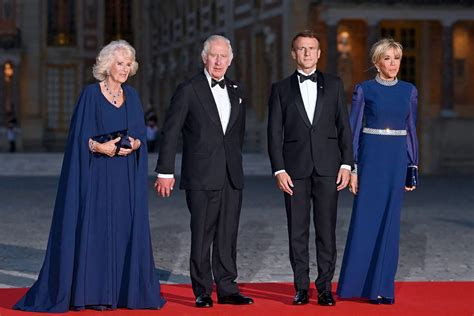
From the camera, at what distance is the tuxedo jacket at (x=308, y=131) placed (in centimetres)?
928

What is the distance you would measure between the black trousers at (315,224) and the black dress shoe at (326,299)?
3cm

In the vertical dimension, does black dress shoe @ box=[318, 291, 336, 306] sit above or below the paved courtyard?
above

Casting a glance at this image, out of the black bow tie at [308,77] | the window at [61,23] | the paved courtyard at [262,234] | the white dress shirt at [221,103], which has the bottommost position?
the paved courtyard at [262,234]

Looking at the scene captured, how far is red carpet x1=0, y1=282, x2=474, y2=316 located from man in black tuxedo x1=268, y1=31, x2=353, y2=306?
0.85ft

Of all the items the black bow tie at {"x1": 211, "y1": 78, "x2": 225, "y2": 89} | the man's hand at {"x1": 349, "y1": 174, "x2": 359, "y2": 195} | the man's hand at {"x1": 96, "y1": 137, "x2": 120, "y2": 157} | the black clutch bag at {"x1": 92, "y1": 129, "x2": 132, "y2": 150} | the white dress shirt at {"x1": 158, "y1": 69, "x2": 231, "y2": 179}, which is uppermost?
the black bow tie at {"x1": 211, "y1": 78, "x2": 225, "y2": 89}

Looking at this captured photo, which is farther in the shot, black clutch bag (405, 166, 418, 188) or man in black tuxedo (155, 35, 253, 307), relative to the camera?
black clutch bag (405, 166, 418, 188)

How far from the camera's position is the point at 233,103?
9.41 meters

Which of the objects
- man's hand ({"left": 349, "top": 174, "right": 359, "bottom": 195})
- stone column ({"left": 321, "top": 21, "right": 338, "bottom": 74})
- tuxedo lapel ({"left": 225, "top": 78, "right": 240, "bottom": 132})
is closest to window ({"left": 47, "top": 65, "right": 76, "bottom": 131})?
stone column ({"left": 321, "top": 21, "right": 338, "bottom": 74})

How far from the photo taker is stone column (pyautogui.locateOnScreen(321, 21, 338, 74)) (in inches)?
1277

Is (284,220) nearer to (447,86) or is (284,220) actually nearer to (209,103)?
(209,103)

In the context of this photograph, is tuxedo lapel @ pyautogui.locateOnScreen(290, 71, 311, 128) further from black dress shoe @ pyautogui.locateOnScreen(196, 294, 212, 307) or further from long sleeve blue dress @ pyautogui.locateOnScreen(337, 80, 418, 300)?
black dress shoe @ pyautogui.locateOnScreen(196, 294, 212, 307)

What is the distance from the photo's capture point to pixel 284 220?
1777 cm

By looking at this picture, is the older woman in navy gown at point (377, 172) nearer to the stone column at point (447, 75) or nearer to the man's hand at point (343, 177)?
the man's hand at point (343, 177)

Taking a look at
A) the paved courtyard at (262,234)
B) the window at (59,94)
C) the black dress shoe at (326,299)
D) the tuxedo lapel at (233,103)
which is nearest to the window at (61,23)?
the window at (59,94)
